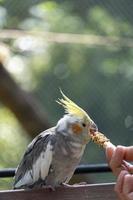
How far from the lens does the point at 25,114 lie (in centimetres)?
197

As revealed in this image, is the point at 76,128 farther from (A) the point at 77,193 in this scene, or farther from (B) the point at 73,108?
(A) the point at 77,193

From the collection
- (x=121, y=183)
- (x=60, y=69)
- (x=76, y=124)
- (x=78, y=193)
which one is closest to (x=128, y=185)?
(x=121, y=183)

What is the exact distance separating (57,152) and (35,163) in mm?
64

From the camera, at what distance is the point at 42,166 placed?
122cm

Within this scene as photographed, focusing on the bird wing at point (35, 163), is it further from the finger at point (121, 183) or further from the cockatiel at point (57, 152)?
the finger at point (121, 183)

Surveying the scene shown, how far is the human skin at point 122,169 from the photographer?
90 cm

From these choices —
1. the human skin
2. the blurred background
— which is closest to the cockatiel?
the human skin

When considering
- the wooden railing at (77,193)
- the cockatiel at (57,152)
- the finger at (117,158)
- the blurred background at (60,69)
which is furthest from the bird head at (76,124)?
the blurred background at (60,69)

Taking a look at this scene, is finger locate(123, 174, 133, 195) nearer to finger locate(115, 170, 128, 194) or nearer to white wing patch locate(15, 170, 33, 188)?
finger locate(115, 170, 128, 194)

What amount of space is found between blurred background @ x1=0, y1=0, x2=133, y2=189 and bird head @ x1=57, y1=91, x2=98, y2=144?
59cm

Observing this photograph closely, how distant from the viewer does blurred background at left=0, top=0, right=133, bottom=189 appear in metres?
1.89

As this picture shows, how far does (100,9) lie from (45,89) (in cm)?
34

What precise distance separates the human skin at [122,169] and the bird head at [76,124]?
0.20m

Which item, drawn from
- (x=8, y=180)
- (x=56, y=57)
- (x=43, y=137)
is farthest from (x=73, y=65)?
(x=43, y=137)
